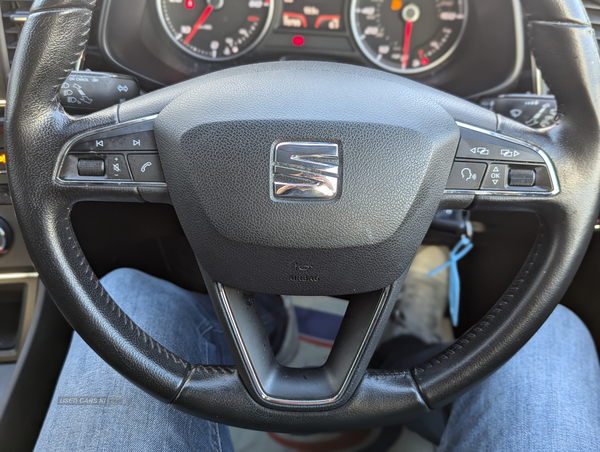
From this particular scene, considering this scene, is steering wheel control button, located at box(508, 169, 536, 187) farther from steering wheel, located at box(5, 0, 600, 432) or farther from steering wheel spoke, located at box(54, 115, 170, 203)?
steering wheel spoke, located at box(54, 115, 170, 203)

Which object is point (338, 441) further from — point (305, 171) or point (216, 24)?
point (216, 24)

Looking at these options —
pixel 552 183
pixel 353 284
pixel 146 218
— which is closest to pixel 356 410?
pixel 353 284

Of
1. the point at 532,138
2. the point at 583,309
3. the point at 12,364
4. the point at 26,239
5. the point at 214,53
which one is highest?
the point at 532,138

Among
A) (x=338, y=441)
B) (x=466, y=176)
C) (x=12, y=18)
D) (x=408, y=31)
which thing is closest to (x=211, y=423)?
(x=466, y=176)

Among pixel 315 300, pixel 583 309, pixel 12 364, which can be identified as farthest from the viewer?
pixel 315 300

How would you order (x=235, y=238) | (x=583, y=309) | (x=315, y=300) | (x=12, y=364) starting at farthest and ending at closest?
(x=315, y=300) → (x=583, y=309) → (x=12, y=364) → (x=235, y=238)

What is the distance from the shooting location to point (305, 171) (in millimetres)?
604

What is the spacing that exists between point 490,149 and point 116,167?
19.7 inches

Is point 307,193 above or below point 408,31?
below

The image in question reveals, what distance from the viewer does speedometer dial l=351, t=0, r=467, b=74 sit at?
123 centimetres

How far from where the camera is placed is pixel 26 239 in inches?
24.8

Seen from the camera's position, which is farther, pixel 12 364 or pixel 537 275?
pixel 12 364

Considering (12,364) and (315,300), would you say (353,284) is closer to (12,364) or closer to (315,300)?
(12,364)

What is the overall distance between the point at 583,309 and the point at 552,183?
66 cm
